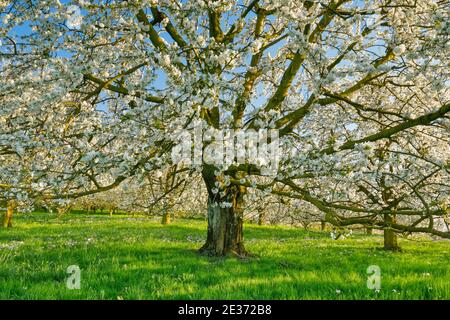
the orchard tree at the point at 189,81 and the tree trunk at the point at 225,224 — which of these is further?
the tree trunk at the point at 225,224

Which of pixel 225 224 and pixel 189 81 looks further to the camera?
pixel 225 224

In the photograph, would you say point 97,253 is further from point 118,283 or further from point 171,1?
point 171,1

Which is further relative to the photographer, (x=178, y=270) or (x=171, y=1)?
(x=178, y=270)

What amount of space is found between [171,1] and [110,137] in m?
3.21

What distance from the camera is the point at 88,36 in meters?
6.27

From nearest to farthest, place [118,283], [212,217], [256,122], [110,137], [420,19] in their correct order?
[118,283] → [256,122] → [420,19] → [110,137] → [212,217]

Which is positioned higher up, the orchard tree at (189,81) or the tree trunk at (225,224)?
the orchard tree at (189,81)

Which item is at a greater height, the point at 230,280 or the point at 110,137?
the point at 110,137

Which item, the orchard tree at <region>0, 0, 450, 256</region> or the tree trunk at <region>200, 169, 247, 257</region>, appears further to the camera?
the tree trunk at <region>200, 169, 247, 257</region>

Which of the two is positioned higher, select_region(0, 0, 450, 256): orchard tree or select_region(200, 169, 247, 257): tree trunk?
select_region(0, 0, 450, 256): orchard tree

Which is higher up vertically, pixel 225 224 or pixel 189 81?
pixel 189 81

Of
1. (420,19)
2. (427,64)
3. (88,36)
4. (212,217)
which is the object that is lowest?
(212,217)
